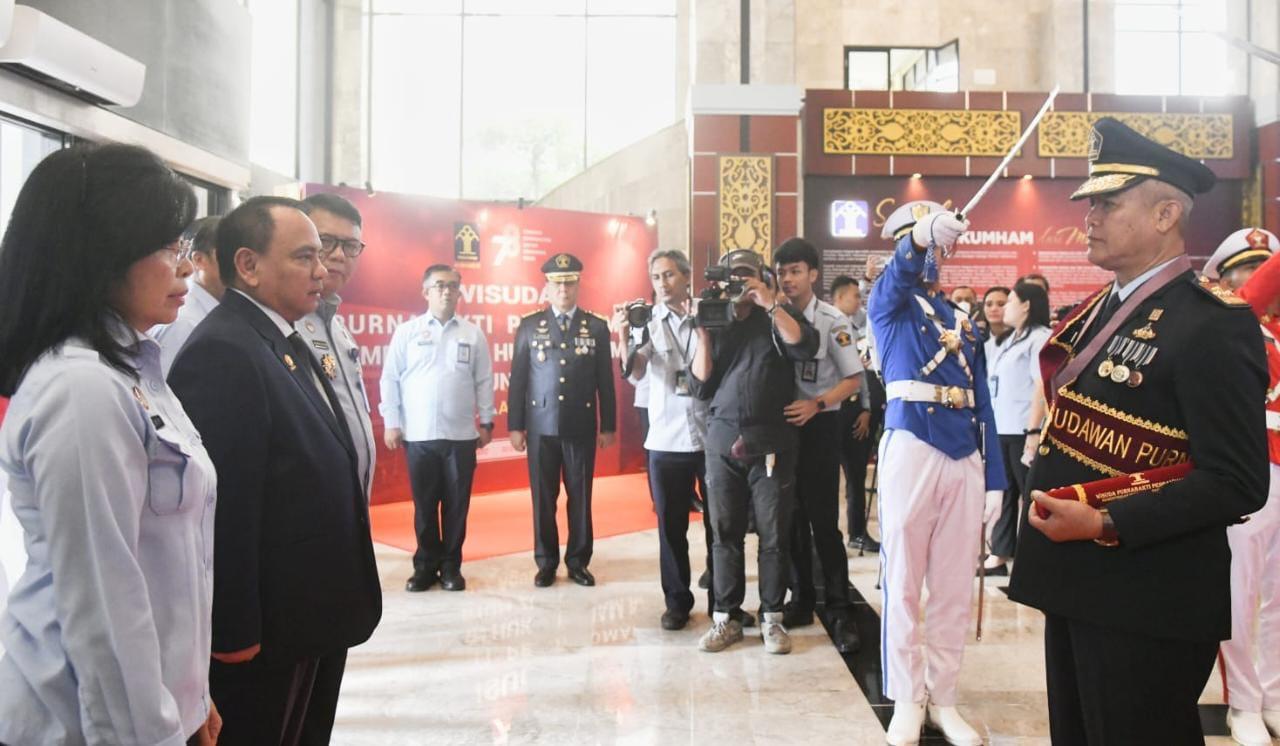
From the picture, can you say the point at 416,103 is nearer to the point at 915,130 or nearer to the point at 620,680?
the point at 915,130

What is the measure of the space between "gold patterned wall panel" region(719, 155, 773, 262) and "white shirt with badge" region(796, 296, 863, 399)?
3.36 meters

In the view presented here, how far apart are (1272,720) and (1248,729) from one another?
12cm

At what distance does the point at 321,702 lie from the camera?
191cm

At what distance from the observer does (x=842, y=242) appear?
339 inches

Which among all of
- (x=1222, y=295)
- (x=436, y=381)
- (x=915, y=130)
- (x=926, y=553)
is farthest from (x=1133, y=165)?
(x=915, y=130)

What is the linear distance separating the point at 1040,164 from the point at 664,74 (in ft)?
17.4

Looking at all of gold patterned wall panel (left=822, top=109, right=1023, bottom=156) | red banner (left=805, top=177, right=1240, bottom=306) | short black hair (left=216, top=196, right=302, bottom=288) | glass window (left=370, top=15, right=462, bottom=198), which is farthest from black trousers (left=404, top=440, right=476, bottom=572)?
glass window (left=370, top=15, right=462, bottom=198)

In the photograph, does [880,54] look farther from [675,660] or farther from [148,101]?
[675,660]

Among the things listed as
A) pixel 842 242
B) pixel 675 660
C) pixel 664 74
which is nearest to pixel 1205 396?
pixel 675 660

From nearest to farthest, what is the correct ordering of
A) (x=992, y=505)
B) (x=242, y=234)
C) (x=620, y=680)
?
1. (x=242, y=234)
2. (x=992, y=505)
3. (x=620, y=680)

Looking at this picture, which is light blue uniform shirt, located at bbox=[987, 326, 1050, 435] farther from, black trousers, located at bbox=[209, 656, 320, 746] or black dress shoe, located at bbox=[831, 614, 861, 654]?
black trousers, located at bbox=[209, 656, 320, 746]

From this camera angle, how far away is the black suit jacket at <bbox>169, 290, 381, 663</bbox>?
1509mm

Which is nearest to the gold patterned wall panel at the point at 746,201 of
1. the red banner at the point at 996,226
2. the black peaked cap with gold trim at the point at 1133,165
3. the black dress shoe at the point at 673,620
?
the red banner at the point at 996,226

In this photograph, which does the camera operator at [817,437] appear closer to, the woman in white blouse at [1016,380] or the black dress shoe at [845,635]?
the black dress shoe at [845,635]
